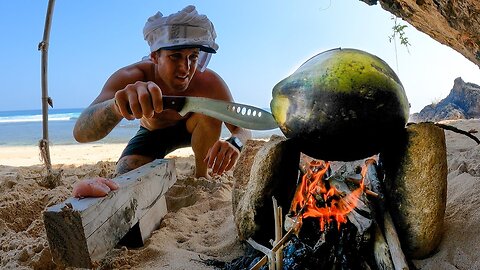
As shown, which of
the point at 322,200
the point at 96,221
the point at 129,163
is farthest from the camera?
the point at 129,163

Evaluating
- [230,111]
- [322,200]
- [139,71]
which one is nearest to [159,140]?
[139,71]

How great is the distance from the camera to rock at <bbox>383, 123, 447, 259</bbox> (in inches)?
66.4

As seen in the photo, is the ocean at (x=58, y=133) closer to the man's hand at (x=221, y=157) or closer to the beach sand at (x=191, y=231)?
the beach sand at (x=191, y=231)

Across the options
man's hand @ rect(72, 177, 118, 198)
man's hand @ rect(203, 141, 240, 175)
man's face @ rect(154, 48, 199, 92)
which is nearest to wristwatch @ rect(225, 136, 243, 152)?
man's hand @ rect(203, 141, 240, 175)

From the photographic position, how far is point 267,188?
188 centimetres

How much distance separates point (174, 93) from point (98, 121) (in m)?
1.23

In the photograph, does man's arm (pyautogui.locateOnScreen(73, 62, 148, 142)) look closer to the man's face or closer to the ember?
the man's face

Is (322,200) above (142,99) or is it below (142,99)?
below

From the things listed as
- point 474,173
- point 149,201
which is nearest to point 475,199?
point 474,173

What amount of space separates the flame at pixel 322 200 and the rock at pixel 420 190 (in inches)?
7.4

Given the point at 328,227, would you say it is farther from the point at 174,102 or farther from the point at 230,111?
the point at 174,102

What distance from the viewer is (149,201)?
2.39m

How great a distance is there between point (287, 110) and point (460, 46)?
127cm

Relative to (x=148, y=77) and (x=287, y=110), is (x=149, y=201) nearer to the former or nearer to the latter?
(x=287, y=110)
